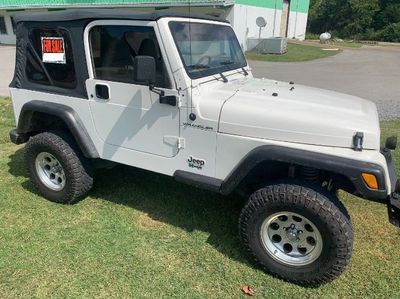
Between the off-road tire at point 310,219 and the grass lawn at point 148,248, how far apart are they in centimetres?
13

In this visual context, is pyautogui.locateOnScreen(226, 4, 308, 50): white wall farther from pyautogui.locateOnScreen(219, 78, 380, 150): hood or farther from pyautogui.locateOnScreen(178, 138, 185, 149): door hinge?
pyautogui.locateOnScreen(178, 138, 185, 149): door hinge

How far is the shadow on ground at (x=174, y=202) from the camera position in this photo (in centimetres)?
348

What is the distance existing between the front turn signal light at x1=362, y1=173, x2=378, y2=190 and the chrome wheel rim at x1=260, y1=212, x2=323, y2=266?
519 mm

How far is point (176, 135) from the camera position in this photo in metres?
3.11

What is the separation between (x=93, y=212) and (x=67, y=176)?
0.47m

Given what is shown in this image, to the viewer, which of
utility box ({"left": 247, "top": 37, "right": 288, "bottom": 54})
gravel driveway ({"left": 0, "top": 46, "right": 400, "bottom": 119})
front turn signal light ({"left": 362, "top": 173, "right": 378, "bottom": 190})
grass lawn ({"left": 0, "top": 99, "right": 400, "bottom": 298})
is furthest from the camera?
utility box ({"left": 247, "top": 37, "right": 288, "bottom": 54})

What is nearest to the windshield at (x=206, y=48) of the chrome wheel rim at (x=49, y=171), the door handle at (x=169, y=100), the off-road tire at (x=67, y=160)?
the door handle at (x=169, y=100)

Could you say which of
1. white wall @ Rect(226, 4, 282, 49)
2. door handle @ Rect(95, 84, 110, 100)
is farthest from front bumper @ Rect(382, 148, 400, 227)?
white wall @ Rect(226, 4, 282, 49)

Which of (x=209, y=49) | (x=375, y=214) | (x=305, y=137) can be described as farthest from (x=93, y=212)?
(x=375, y=214)

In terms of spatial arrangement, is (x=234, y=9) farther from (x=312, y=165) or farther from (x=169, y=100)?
(x=312, y=165)

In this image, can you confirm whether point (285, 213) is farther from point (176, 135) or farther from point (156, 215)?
point (156, 215)

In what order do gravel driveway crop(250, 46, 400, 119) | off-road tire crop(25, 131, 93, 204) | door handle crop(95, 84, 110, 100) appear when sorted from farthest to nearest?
gravel driveway crop(250, 46, 400, 119) < off-road tire crop(25, 131, 93, 204) < door handle crop(95, 84, 110, 100)

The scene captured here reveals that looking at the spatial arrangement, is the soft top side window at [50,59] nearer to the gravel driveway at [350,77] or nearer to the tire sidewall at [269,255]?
the tire sidewall at [269,255]

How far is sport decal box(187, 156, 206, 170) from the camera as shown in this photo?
308 cm
